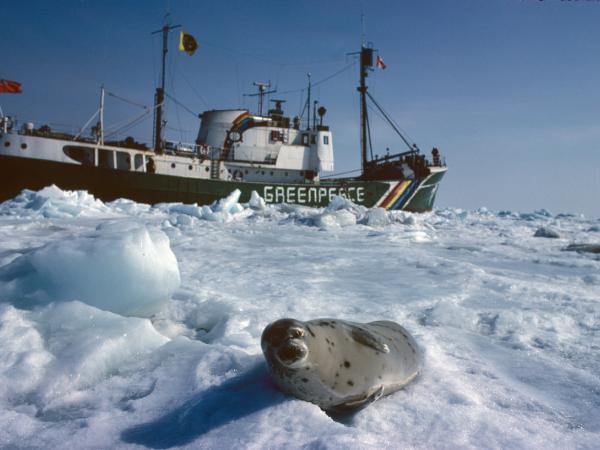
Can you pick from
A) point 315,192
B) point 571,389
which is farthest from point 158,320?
point 315,192

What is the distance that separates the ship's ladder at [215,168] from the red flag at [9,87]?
7.55 meters

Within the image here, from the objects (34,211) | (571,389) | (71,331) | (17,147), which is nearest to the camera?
(571,389)

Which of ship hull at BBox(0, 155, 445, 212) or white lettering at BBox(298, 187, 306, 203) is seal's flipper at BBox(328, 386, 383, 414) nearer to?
ship hull at BBox(0, 155, 445, 212)

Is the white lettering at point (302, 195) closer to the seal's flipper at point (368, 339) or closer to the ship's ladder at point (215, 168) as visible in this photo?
the ship's ladder at point (215, 168)

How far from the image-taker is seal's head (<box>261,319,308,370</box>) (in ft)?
4.66

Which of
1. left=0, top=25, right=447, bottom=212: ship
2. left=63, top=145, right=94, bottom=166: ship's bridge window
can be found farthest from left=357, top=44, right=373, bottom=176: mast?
left=63, top=145, right=94, bottom=166: ship's bridge window

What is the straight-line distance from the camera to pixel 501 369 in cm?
214

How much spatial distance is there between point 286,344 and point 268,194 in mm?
16664

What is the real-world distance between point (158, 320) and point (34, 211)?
9901mm

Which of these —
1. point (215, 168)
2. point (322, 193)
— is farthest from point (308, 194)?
point (215, 168)

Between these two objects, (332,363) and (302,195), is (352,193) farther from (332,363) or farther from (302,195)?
(332,363)

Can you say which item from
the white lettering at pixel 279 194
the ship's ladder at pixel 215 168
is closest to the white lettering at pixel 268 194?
the white lettering at pixel 279 194

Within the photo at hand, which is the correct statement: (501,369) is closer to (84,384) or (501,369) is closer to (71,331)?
(84,384)

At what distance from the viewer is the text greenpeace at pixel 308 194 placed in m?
18.0
